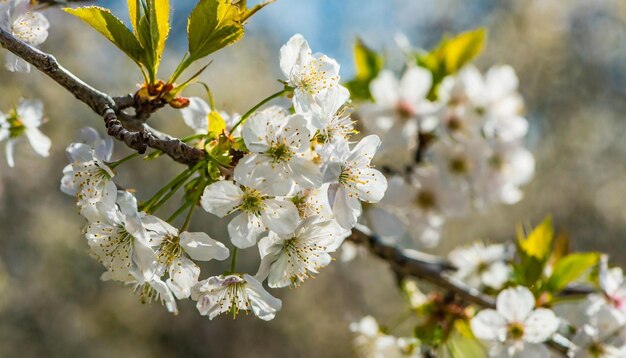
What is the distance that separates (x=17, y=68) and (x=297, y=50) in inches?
13.4

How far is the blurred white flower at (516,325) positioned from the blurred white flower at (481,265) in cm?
34

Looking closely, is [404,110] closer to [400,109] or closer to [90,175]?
[400,109]

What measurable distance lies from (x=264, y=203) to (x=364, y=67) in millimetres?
918

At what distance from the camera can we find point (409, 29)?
22.6 ft

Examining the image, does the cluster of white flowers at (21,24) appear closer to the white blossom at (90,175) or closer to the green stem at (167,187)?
the white blossom at (90,175)

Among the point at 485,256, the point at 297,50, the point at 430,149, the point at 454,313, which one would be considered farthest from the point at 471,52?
the point at 297,50

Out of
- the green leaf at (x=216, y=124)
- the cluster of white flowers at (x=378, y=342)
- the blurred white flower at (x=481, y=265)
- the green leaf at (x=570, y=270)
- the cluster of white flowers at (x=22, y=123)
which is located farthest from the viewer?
the blurred white flower at (x=481, y=265)

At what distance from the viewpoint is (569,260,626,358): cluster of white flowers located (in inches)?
41.6

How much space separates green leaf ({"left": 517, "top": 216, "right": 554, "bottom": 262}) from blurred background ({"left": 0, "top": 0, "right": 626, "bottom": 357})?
3.76 metres

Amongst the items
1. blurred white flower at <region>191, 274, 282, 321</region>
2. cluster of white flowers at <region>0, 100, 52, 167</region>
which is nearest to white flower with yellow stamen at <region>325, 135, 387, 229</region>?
blurred white flower at <region>191, 274, 282, 321</region>

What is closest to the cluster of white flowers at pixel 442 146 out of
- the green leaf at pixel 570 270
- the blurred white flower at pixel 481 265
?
the blurred white flower at pixel 481 265

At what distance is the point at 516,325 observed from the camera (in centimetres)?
105

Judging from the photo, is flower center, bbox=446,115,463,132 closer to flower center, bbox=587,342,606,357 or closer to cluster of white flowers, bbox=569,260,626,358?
cluster of white flowers, bbox=569,260,626,358

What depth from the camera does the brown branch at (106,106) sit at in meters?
0.67
